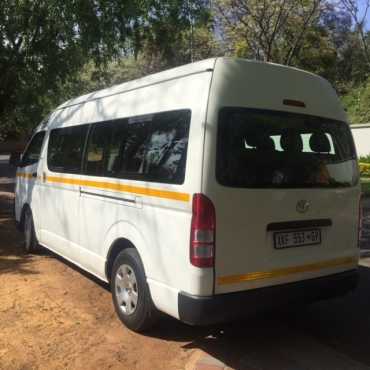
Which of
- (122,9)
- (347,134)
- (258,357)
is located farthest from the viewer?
(122,9)

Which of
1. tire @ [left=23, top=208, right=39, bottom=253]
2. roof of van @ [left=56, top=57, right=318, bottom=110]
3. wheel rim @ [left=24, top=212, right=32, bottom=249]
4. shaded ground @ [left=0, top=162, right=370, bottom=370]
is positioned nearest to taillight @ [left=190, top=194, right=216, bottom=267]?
shaded ground @ [left=0, top=162, right=370, bottom=370]

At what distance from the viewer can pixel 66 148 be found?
5.91 m

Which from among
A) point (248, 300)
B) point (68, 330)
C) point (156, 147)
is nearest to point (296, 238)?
point (248, 300)

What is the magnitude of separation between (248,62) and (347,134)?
1.30 metres

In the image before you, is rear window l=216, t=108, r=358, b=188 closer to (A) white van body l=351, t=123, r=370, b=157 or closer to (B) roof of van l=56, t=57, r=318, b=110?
(B) roof of van l=56, t=57, r=318, b=110

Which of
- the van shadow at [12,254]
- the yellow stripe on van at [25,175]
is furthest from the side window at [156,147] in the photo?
the yellow stripe on van at [25,175]

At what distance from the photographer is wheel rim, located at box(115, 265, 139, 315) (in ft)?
14.0

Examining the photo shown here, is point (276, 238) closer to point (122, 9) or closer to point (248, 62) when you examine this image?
point (248, 62)

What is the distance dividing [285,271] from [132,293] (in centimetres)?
141

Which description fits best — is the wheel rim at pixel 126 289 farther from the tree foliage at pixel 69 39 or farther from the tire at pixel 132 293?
the tree foliage at pixel 69 39

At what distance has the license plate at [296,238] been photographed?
3.83 meters

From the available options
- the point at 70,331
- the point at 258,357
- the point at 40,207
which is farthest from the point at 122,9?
the point at 258,357

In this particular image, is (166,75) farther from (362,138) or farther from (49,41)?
(362,138)

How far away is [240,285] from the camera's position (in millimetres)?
3627
